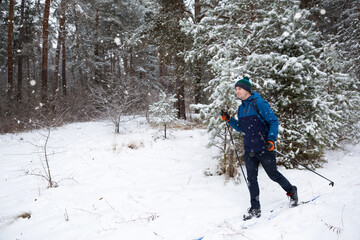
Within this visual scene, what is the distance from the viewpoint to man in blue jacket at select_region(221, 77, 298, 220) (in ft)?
9.74

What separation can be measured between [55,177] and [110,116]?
5.25 metres

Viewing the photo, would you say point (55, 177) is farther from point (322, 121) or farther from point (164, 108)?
point (322, 121)

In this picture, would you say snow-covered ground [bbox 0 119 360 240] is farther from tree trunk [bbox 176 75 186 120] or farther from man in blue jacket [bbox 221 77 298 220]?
tree trunk [bbox 176 75 186 120]

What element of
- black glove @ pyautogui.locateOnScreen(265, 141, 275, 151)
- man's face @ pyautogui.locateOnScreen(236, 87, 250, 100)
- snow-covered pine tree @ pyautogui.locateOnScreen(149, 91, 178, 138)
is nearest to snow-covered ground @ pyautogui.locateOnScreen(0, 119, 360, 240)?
black glove @ pyautogui.locateOnScreen(265, 141, 275, 151)

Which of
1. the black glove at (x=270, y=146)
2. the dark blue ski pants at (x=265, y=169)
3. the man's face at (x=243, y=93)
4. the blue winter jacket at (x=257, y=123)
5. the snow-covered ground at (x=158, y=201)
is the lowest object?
the snow-covered ground at (x=158, y=201)

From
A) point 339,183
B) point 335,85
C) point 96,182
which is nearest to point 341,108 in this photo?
point 335,85

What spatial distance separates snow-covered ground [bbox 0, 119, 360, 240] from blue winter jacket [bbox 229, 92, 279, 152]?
3.62 ft

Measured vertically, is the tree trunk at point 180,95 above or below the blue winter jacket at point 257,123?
above

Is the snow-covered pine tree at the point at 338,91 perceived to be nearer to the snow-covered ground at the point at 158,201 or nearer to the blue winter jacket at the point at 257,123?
the snow-covered ground at the point at 158,201

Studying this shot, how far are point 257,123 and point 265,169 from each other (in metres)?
0.75

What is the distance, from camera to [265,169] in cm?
304

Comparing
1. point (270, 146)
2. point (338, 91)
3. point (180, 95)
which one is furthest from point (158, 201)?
point (180, 95)

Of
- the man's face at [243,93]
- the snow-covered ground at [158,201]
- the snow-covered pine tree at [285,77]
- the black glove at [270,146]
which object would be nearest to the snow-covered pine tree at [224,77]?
the snow-covered pine tree at [285,77]

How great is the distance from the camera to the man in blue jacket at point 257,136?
297cm
